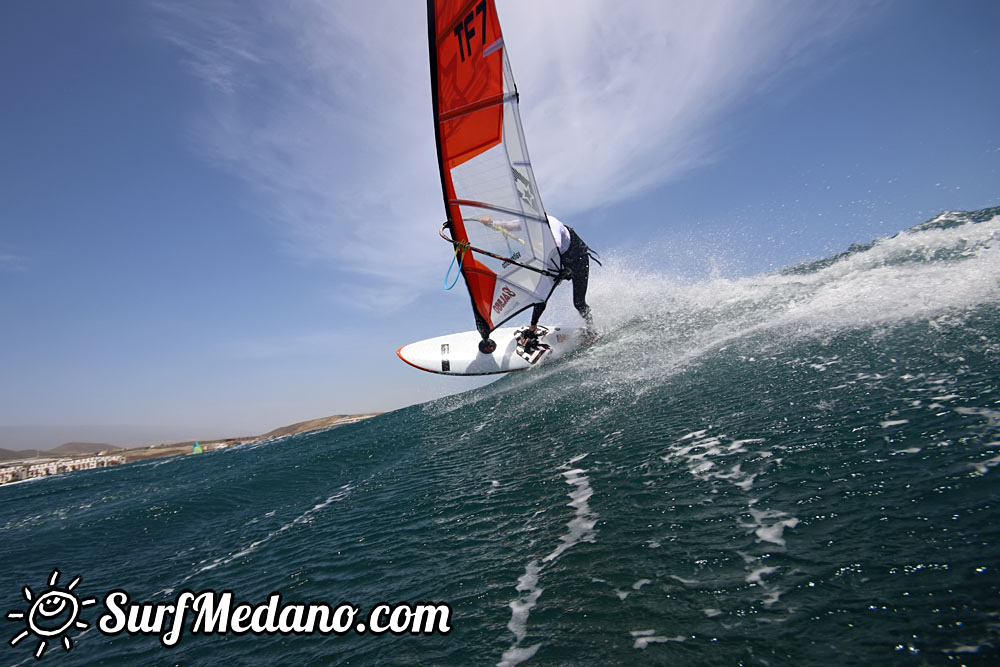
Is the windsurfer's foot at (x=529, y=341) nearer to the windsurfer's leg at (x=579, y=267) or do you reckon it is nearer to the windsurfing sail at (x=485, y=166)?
the windsurfer's leg at (x=579, y=267)

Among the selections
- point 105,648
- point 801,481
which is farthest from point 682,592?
point 105,648

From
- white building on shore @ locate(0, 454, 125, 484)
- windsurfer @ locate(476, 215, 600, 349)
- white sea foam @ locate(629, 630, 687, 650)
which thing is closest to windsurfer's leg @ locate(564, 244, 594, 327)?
Answer: windsurfer @ locate(476, 215, 600, 349)


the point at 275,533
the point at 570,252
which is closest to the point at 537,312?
the point at 570,252

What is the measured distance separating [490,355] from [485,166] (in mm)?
8618

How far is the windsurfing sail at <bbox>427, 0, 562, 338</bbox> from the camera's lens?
1170cm

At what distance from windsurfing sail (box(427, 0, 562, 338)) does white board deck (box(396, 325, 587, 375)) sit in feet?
11.2

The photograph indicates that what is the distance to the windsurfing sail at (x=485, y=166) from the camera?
38.4 feet

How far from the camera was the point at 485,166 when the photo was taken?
13133 millimetres

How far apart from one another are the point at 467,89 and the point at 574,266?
708 centimetres

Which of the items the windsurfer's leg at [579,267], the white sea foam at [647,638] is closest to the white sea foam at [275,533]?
the white sea foam at [647,638]

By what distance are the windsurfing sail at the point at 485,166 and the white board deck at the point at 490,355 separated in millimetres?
3411

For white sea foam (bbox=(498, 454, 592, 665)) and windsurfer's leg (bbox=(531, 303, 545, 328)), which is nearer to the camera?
white sea foam (bbox=(498, 454, 592, 665))

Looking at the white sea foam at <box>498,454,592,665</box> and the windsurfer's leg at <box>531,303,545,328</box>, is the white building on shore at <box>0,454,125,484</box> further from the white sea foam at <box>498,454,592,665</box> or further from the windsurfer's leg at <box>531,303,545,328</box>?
the white sea foam at <box>498,454,592,665</box>

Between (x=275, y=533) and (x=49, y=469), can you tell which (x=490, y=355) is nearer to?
(x=275, y=533)
